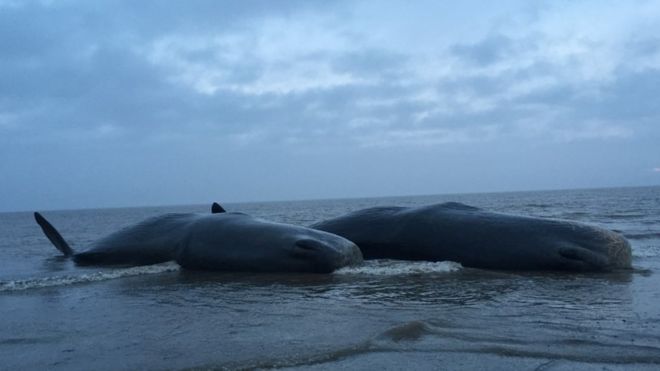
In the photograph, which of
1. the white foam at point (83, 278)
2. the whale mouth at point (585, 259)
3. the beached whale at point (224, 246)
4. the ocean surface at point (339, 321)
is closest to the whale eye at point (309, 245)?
the beached whale at point (224, 246)

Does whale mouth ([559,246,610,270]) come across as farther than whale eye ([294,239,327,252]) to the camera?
No

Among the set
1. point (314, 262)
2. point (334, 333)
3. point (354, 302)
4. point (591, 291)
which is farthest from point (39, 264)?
point (591, 291)

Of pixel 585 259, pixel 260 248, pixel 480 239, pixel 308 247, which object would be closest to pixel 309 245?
pixel 308 247

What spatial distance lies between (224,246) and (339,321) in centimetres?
531

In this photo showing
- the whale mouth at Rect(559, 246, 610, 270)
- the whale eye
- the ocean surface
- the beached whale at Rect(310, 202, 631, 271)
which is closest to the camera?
the ocean surface

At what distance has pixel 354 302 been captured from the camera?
685 cm

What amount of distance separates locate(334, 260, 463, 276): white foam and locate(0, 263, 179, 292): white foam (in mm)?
3325

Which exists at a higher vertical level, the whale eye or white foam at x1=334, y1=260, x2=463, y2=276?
the whale eye

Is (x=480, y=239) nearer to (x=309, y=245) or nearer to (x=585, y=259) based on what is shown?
(x=585, y=259)

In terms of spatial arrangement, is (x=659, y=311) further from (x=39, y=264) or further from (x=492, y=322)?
(x=39, y=264)

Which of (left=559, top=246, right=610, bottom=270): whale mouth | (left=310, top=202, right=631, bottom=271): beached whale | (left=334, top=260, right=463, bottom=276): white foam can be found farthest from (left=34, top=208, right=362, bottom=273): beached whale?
(left=559, top=246, right=610, bottom=270): whale mouth

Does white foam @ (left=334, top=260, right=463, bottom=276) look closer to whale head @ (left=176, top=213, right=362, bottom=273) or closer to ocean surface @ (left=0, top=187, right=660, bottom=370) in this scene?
ocean surface @ (left=0, top=187, right=660, bottom=370)

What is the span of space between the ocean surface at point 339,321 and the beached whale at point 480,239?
519 mm

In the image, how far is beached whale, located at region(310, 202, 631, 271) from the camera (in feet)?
32.0
